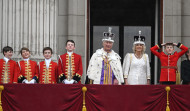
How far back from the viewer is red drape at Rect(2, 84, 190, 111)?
31.6 ft

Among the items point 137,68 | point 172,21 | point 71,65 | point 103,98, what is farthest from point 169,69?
point 172,21

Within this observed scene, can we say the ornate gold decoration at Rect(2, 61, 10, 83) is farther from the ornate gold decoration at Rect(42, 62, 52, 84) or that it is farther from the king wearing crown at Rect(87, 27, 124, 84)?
the king wearing crown at Rect(87, 27, 124, 84)

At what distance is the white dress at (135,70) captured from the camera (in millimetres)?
10945

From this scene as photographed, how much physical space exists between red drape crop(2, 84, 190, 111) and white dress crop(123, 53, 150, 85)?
1.30 m

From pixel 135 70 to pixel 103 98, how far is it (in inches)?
67.5

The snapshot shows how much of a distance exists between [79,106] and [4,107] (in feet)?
5.83

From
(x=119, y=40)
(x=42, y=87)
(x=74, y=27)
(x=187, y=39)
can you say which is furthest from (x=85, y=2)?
(x=42, y=87)

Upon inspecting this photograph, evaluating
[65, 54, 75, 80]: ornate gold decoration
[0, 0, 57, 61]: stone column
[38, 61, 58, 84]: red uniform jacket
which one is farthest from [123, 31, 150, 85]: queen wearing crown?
[0, 0, 57, 61]: stone column

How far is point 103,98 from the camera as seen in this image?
9.64 meters

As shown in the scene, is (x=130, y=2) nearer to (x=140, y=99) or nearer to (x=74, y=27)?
(x=74, y=27)

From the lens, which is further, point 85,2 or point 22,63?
point 85,2

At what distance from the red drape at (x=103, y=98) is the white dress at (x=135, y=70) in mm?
1298

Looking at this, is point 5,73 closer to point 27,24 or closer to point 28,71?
point 28,71

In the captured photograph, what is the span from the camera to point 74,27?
13.8 meters
